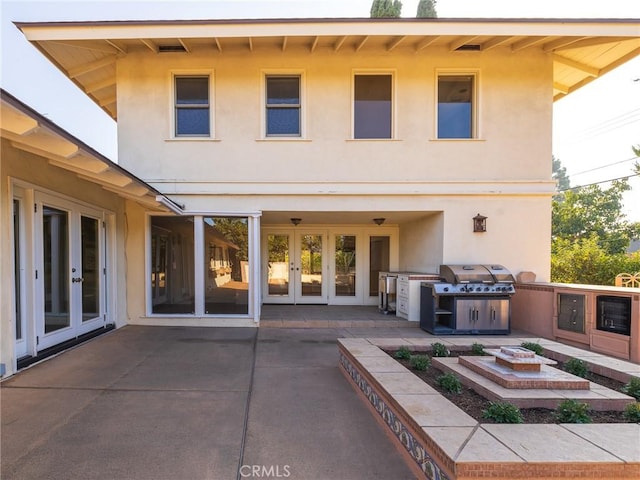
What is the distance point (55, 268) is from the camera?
4.62 meters

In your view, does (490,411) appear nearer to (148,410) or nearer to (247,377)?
(247,377)

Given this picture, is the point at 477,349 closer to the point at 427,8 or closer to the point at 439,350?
the point at 439,350

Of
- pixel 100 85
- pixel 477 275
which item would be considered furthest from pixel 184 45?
pixel 477 275

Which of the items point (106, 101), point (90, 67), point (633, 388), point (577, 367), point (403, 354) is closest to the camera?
point (633, 388)

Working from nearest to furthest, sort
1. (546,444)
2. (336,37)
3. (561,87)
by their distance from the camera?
(546,444) < (336,37) < (561,87)

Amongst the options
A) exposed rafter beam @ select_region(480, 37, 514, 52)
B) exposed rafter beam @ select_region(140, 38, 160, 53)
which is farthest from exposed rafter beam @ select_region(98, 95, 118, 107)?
exposed rafter beam @ select_region(480, 37, 514, 52)

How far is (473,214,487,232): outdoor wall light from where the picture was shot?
6.36 m

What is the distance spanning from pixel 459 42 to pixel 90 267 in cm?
846

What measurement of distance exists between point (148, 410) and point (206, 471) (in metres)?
1.19

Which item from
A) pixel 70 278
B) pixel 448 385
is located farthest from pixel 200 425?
pixel 70 278

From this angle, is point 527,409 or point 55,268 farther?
point 55,268

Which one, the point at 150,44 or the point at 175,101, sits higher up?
the point at 150,44

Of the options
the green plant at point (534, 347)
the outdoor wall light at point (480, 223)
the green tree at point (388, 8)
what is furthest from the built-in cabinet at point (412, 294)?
the green tree at point (388, 8)

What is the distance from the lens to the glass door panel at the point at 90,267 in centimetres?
529
